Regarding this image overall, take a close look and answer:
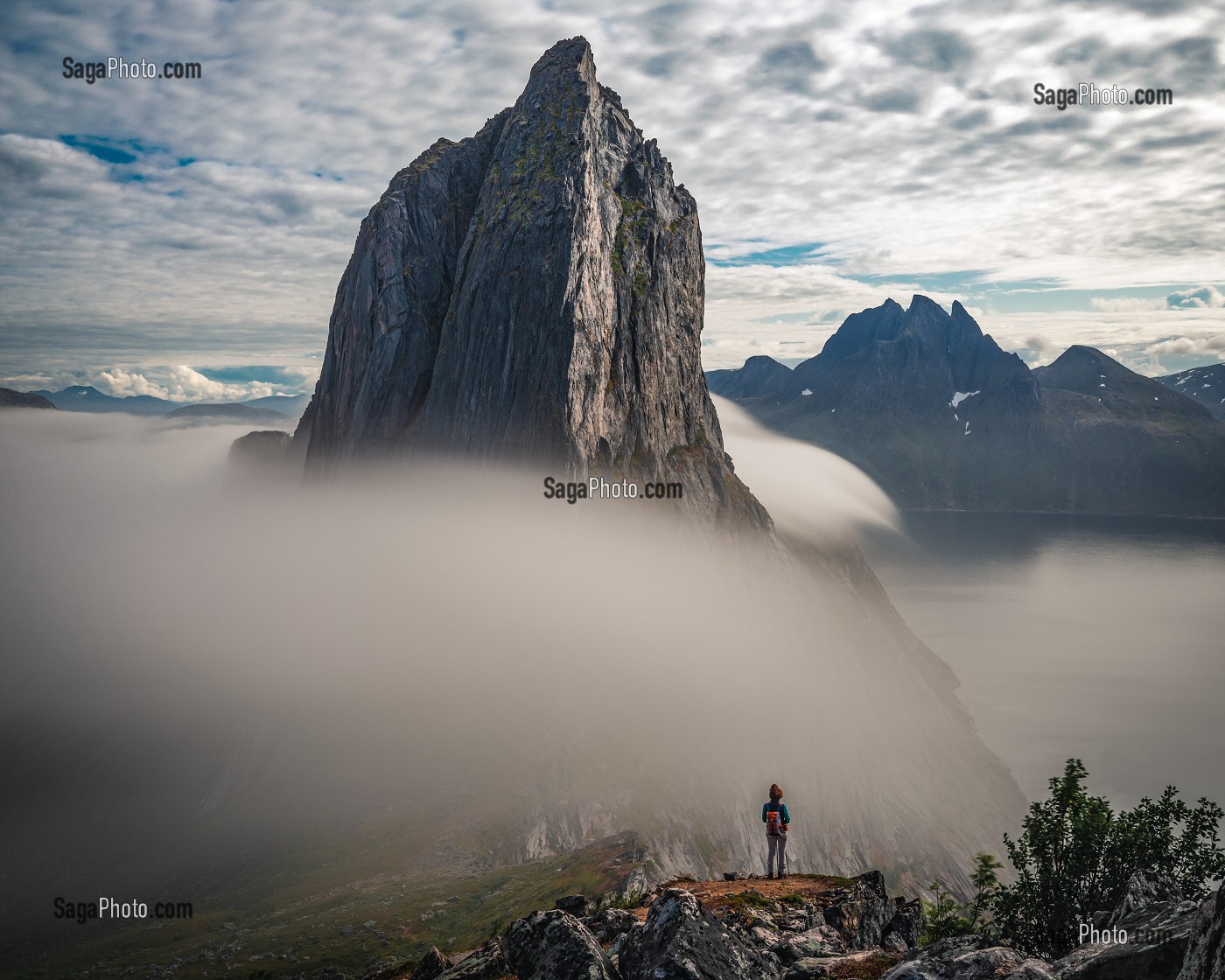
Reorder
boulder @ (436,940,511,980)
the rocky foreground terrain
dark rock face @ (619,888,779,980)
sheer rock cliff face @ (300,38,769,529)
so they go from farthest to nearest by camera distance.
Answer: sheer rock cliff face @ (300,38,769,529), boulder @ (436,940,511,980), dark rock face @ (619,888,779,980), the rocky foreground terrain

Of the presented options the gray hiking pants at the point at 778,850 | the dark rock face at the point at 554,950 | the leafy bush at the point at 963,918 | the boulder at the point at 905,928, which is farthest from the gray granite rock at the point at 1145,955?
the gray hiking pants at the point at 778,850

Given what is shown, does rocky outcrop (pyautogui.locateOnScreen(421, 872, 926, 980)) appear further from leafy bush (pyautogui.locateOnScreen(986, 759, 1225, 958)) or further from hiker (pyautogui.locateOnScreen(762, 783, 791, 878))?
leafy bush (pyautogui.locateOnScreen(986, 759, 1225, 958))

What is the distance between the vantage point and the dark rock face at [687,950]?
49.9 ft

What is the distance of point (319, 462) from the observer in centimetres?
14212

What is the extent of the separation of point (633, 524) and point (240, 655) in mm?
66920

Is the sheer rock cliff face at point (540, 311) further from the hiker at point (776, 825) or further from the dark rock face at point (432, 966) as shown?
the dark rock face at point (432, 966)

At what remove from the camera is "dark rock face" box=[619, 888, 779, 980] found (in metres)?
15.2

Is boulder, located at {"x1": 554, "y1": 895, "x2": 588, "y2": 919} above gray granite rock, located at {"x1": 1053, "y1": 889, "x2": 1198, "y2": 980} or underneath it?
underneath

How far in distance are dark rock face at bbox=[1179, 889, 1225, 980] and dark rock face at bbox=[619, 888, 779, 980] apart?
8304 mm

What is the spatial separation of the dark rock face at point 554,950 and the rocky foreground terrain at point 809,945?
0.10 ft

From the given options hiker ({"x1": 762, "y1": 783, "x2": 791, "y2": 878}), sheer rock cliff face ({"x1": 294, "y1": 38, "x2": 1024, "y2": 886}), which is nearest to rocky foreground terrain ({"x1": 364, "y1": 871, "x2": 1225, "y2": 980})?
hiker ({"x1": 762, "y1": 783, "x2": 791, "y2": 878})

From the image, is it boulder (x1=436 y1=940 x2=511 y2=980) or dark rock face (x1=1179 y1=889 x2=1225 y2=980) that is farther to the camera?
boulder (x1=436 y1=940 x2=511 y2=980)

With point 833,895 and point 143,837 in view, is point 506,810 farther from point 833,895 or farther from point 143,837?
point 833,895

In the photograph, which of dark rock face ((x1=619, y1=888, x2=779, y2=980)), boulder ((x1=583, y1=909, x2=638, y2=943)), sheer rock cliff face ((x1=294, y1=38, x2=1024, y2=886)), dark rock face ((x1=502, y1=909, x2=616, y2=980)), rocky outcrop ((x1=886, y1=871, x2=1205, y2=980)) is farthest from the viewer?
sheer rock cliff face ((x1=294, y1=38, x2=1024, y2=886))
